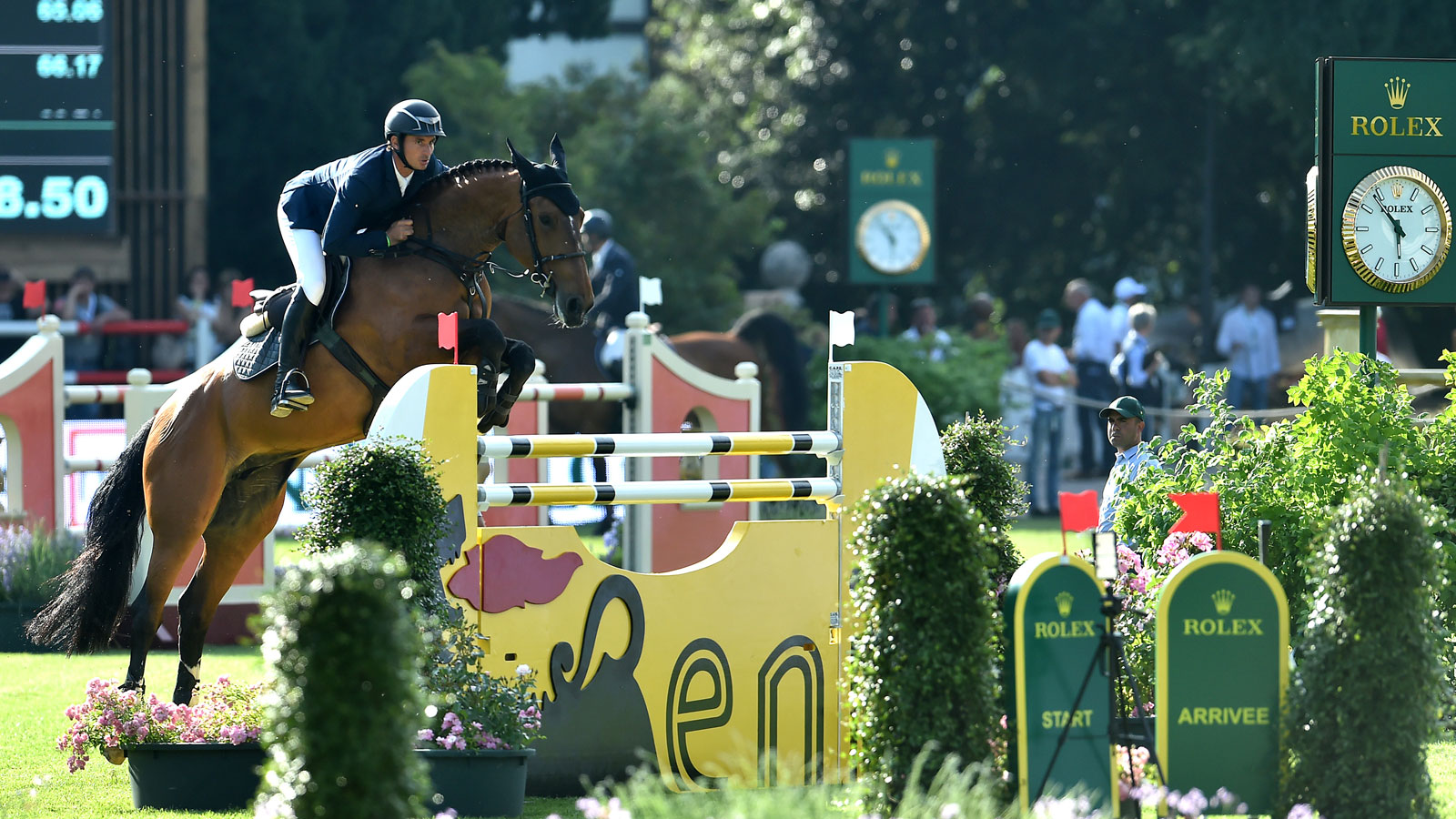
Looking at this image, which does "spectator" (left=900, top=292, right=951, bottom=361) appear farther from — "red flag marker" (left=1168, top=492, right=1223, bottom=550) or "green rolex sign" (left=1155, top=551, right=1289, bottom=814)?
"green rolex sign" (left=1155, top=551, right=1289, bottom=814)

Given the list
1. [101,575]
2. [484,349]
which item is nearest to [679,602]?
[484,349]

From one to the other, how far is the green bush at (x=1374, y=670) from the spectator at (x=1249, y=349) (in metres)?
13.6

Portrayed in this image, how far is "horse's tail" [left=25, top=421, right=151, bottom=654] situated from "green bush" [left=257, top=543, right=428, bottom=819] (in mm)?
3238

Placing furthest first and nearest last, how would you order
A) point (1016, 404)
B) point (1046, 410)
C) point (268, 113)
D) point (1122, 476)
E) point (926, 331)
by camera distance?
point (268, 113)
point (926, 331)
point (1046, 410)
point (1016, 404)
point (1122, 476)

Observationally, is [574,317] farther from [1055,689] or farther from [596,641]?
[1055,689]

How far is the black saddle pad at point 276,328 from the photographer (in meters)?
6.51

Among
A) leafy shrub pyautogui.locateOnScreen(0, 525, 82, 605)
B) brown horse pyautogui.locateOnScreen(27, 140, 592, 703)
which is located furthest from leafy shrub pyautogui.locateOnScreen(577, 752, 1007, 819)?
leafy shrub pyautogui.locateOnScreen(0, 525, 82, 605)

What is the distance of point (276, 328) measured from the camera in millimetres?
6609

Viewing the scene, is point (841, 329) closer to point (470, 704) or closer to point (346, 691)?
point (470, 704)

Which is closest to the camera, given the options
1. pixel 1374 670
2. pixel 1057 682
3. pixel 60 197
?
pixel 1374 670

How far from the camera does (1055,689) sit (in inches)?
173

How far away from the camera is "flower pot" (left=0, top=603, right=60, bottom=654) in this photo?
28.2ft

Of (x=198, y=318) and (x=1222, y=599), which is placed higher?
(x=198, y=318)

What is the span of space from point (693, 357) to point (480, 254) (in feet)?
17.8
